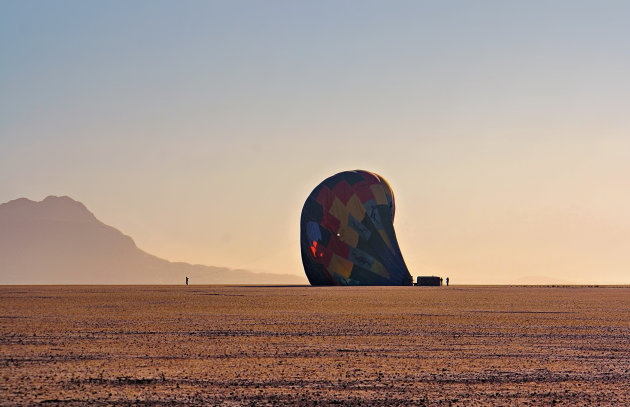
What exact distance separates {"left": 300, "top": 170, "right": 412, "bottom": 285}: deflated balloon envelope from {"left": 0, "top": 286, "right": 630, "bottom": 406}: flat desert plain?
128 feet

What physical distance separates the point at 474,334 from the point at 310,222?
4823cm

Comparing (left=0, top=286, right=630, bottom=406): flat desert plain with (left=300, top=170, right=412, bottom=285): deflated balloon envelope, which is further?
(left=300, top=170, right=412, bottom=285): deflated balloon envelope

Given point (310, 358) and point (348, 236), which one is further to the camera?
point (348, 236)

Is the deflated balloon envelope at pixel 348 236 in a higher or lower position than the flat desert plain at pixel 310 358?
higher

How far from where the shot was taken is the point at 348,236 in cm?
7181

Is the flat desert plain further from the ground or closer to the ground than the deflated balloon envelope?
closer to the ground

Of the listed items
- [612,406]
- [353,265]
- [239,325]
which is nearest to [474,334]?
[239,325]

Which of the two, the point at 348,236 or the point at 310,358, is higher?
the point at 348,236

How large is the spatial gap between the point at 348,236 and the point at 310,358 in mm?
53142

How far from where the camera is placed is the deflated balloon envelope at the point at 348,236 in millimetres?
71750

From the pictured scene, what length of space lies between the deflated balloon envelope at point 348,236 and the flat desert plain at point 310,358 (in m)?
38.9

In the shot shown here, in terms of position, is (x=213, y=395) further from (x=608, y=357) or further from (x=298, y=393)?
(x=608, y=357)

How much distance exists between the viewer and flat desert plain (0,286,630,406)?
1427 centimetres

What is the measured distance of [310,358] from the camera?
18750mm
